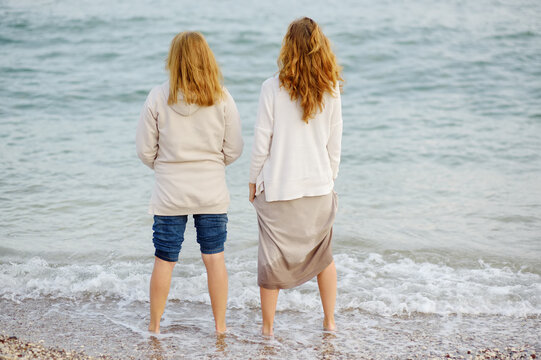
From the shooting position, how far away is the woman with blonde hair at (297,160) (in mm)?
3098

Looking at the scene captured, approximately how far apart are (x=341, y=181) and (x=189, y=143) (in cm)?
428

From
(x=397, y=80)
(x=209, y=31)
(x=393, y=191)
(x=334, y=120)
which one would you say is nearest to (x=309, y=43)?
(x=334, y=120)

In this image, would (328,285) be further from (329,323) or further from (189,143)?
(189,143)

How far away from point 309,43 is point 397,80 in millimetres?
9364

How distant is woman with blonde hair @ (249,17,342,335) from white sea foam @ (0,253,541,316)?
3.01 ft

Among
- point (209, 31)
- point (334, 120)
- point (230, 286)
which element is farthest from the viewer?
point (209, 31)

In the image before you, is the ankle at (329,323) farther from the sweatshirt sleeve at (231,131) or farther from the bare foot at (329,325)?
the sweatshirt sleeve at (231,131)

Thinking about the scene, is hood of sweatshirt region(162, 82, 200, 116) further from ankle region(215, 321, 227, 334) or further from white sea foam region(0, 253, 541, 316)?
white sea foam region(0, 253, 541, 316)

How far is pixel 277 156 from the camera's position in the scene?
3217 mm

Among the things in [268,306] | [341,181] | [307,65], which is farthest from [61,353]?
[341,181]

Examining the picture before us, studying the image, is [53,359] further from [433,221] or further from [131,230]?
[433,221]

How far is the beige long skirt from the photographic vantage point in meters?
3.32

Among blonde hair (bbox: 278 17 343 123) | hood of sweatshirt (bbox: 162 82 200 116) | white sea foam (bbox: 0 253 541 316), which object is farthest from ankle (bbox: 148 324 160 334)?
blonde hair (bbox: 278 17 343 123)

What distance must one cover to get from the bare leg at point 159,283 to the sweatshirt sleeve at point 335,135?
3.64 ft
